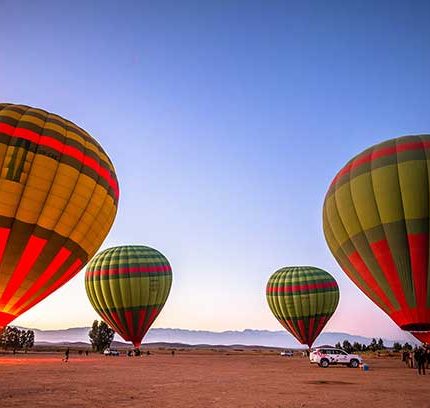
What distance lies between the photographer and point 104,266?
46375mm

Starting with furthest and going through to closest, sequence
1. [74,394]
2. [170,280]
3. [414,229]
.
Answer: [170,280], [414,229], [74,394]

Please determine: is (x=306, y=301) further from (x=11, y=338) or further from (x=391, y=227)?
(x=11, y=338)

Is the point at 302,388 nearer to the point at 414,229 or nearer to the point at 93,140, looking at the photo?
the point at 414,229

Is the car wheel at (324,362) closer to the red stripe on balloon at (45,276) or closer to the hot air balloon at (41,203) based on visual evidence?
the hot air balloon at (41,203)

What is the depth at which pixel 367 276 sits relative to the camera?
26266 millimetres

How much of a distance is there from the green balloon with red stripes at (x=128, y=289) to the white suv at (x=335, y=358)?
20099mm

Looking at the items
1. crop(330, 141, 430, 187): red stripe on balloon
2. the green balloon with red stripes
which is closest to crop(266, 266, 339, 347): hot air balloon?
the green balloon with red stripes

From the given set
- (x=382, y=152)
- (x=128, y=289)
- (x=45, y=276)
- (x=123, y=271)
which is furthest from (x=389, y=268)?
(x=123, y=271)

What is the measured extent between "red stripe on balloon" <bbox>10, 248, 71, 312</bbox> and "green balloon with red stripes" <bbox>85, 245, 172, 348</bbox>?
20.5 meters

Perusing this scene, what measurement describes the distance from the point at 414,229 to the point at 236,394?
14.9 m

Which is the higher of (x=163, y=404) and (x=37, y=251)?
(x=37, y=251)

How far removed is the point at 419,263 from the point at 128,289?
2973 cm

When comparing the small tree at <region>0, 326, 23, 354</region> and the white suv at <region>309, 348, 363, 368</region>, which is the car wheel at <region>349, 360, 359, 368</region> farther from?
the small tree at <region>0, 326, 23, 354</region>

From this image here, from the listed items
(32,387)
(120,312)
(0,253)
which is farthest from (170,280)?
(32,387)
